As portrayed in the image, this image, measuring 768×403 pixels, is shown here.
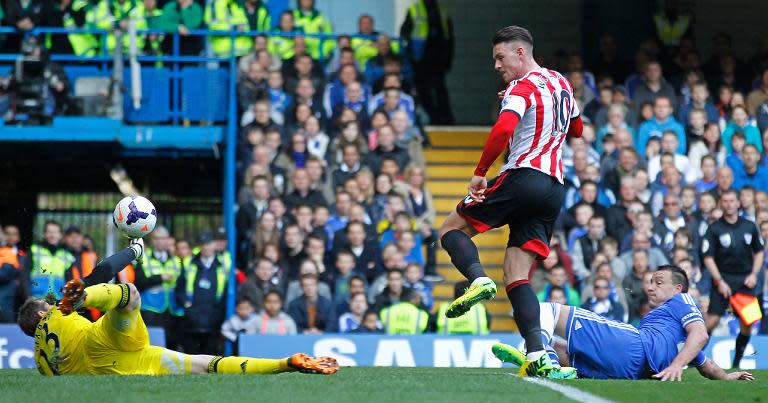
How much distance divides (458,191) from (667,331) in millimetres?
8571

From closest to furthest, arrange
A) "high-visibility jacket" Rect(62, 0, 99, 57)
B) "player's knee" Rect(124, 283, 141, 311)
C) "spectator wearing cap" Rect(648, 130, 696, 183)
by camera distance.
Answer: "player's knee" Rect(124, 283, 141, 311) → "spectator wearing cap" Rect(648, 130, 696, 183) → "high-visibility jacket" Rect(62, 0, 99, 57)

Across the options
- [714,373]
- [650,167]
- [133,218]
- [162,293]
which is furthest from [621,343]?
[650,167]

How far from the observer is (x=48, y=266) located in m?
14.5

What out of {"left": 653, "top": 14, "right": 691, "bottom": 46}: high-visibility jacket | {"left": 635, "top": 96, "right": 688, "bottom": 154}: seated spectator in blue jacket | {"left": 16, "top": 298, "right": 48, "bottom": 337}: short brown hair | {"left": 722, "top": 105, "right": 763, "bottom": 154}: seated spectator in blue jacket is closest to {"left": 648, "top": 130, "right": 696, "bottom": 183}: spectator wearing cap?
{"left": 635, "top": 96, "right": 688, "bottom": 154}: seated spectator in blue jacket

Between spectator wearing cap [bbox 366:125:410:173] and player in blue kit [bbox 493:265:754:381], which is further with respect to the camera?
spectator wearing cap [bbox 366:125:410:173]

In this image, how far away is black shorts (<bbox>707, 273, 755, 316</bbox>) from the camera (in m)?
14.7

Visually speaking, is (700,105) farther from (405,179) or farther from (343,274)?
(343,274)

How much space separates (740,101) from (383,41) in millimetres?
4293

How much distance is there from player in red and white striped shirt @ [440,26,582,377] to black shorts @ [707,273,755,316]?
678 cm

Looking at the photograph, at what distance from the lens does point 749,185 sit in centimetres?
1592

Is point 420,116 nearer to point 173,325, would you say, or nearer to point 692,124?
point 692,124

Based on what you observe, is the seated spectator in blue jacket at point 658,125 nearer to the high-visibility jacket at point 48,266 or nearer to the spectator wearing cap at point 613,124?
the spectator wearing cap at point 613,124

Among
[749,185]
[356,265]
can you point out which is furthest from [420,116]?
[749,185]

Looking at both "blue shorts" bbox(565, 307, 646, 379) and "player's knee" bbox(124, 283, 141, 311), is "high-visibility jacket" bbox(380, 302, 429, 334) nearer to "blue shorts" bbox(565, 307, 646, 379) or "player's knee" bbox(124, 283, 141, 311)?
"blue shorts" bbox(565, 307, 646, 379)
